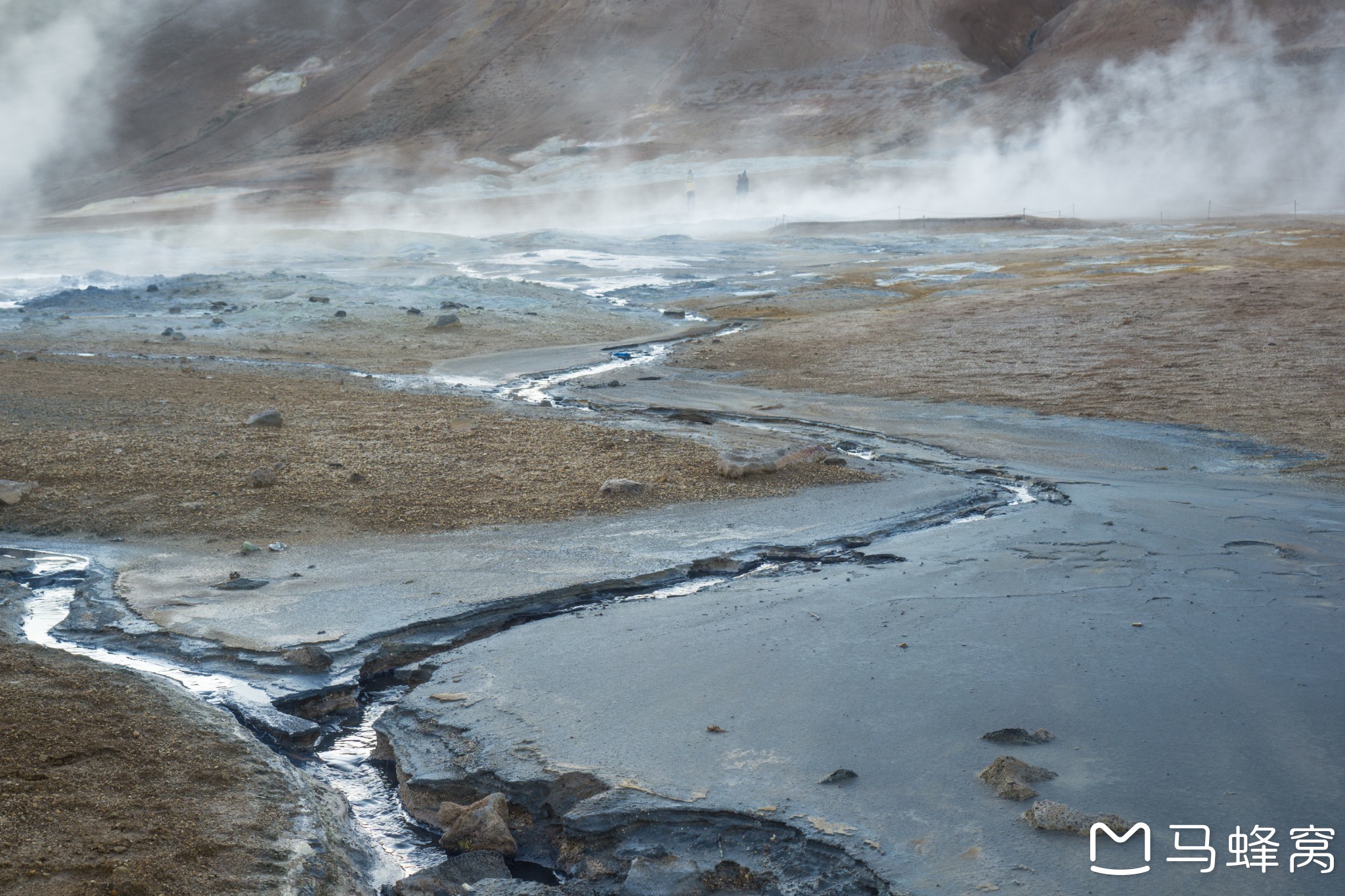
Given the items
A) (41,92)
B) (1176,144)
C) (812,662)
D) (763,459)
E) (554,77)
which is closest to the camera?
(812,662)

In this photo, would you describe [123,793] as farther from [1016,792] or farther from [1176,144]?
[1176,144]

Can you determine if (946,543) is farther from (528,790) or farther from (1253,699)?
(528,790)

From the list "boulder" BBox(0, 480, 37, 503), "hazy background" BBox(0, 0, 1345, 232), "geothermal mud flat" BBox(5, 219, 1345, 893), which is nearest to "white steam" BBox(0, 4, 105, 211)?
"hazy background" BBox(0, 0, 1345, 232)

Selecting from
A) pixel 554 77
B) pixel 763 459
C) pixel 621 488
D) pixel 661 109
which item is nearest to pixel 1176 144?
pixel 661 109

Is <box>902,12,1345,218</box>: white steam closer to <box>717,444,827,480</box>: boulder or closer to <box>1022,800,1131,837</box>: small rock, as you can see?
<box>717,444,827,480</box>: boulder

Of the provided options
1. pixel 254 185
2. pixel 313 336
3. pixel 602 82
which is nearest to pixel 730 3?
pixel 602 82

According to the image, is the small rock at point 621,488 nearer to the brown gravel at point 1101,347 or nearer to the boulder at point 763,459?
the boulder at point 763,459
